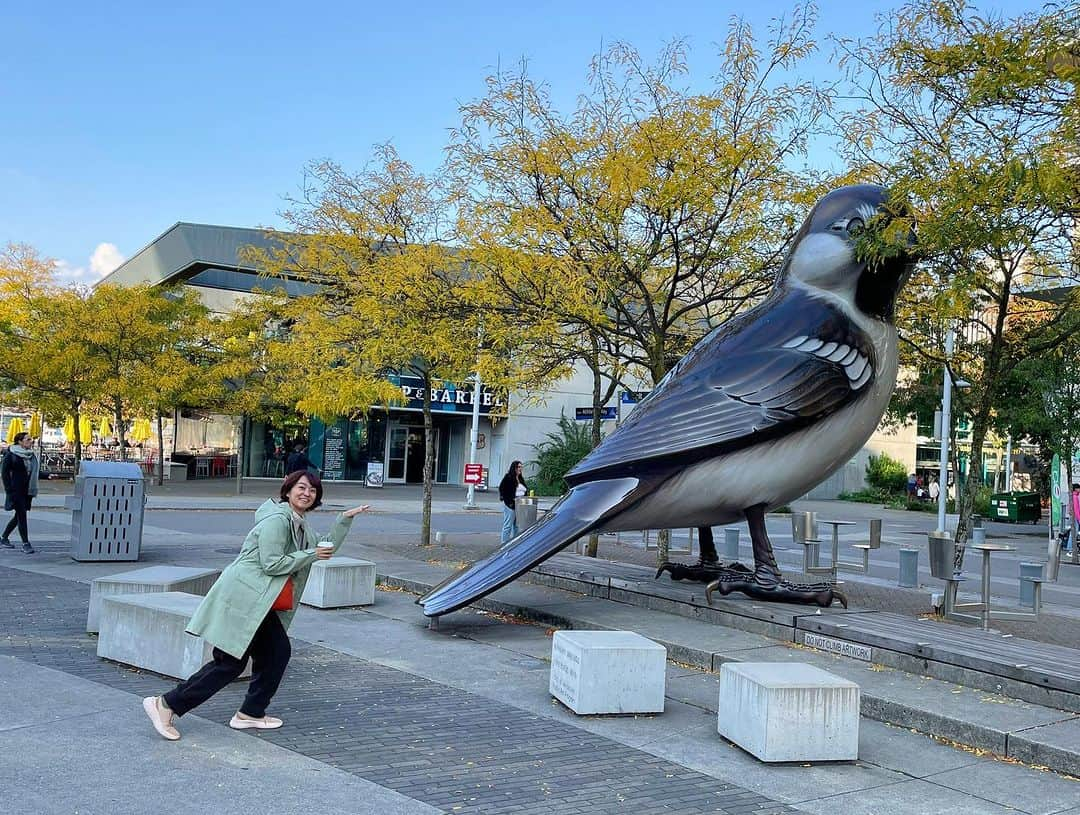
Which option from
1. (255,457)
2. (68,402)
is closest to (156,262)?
(255,457)

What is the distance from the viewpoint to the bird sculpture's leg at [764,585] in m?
9.10

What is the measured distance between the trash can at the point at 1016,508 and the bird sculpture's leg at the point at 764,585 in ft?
90.9

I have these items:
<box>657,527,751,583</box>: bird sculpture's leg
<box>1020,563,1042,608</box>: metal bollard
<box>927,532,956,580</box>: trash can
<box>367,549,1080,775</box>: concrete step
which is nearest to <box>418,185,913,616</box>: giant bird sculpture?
<box>367,549,1080,775</box>: concrete step

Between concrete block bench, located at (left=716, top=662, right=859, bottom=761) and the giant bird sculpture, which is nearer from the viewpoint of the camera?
concrete block bench, located at (left=716, top=662, right=859, bottom=761)

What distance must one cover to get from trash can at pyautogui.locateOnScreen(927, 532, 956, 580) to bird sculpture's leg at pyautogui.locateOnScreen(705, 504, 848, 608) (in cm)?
104

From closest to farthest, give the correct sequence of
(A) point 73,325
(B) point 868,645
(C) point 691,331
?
→ (B) point 868,645
(C) point 691,331
(A) point 73,325

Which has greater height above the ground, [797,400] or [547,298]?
[547,298]

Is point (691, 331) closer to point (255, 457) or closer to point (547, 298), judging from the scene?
point (547, 298)

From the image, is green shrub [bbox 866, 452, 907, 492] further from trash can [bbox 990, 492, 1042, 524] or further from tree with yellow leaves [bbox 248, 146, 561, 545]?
tree with yellow leaves [bbox 248, 146, 561, 545]

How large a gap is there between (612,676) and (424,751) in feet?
4.66

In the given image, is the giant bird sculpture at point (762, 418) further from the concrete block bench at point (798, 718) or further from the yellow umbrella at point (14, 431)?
the yellow umbrella at point (14, 431)

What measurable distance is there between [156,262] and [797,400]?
36712 mm

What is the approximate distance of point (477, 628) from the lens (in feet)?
30.1

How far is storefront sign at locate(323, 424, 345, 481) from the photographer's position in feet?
134
